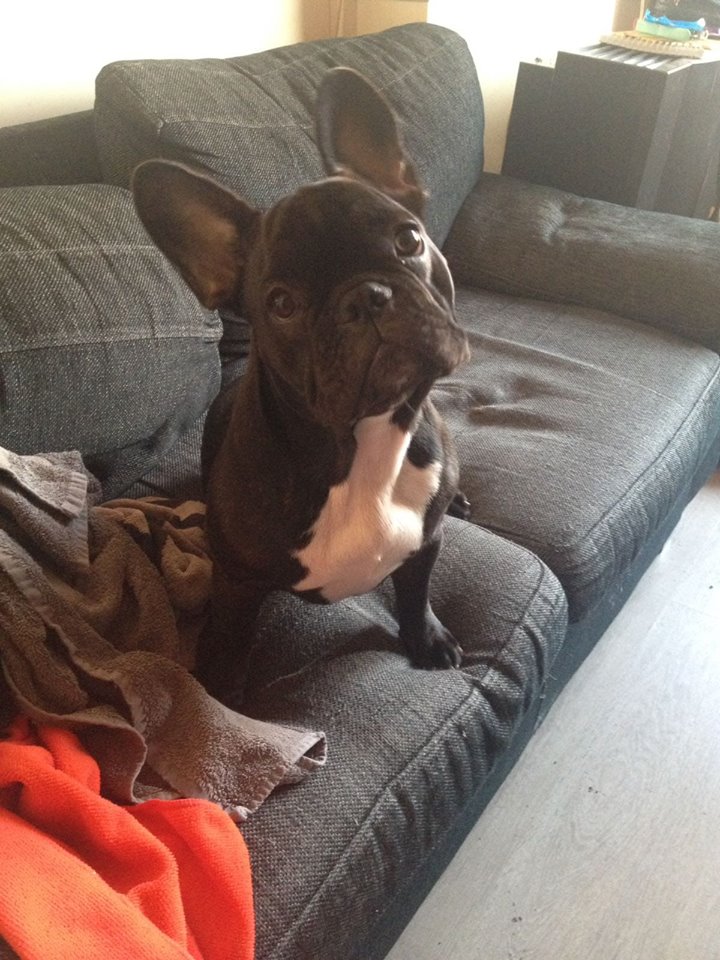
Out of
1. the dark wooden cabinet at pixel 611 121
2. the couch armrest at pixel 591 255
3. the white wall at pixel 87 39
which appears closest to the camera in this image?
the white wall at pixel 87 39

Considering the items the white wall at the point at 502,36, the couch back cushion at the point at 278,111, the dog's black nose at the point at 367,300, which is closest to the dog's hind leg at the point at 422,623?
the dog's black nose at the point at 367,300

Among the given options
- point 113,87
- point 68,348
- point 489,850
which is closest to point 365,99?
point 68,348

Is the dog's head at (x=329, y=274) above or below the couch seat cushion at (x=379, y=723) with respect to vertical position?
above

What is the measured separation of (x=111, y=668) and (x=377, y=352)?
480mm

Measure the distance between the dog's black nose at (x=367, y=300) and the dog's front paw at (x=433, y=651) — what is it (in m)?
0.51

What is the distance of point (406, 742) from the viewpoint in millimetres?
1056

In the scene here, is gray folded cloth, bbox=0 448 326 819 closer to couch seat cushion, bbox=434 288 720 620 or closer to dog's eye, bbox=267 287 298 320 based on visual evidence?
dog's eye, bbox=267 287 298 320

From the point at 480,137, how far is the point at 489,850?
69.5 inches

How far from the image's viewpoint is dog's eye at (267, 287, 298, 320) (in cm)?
95

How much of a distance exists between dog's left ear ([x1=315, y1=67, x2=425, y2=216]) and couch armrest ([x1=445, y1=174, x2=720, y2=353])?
1.01m

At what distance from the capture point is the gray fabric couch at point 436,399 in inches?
40.4

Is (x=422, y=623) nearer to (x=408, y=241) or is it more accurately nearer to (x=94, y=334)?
(x=408, y=241)

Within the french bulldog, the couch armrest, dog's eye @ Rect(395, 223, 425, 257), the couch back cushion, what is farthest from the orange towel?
the couch armrest

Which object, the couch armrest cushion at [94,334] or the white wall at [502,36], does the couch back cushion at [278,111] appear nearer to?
the couch armrest cushion at [94,334]
